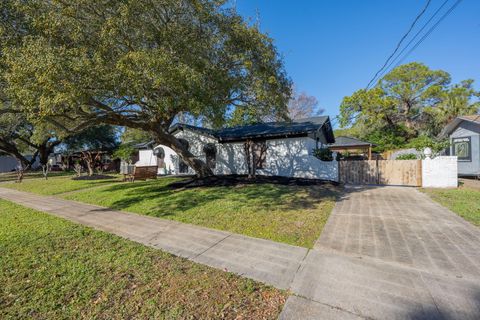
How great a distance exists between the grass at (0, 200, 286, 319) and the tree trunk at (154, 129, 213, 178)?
7.69 m

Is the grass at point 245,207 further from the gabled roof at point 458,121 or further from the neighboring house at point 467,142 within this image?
the gabled roof at point 458,121

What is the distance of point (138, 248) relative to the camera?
395 cm

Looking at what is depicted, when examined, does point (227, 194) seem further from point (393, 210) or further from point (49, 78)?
point (49, 78)

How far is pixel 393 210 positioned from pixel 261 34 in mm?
7495

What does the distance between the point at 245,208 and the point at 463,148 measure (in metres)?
15.9

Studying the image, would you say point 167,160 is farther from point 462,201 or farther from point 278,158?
point 462,201

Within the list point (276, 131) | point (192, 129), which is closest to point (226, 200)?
point (276, 131)

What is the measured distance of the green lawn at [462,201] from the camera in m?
5.59

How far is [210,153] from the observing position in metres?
16.8

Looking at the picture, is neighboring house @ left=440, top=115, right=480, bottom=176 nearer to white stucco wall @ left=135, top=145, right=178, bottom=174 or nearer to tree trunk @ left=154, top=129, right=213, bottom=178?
tree trunk @ left=154, top=129, right=213, bottom=178

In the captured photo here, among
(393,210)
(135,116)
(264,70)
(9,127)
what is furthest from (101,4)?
(9,127)

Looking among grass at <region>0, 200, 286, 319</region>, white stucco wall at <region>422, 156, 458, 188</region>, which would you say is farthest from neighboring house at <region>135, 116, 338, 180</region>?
grass at <region>0, 200, 286, 319</region>

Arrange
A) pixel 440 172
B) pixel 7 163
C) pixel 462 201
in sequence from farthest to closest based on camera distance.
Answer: pixel 7 163
pixel 440 172
pixel 462 201

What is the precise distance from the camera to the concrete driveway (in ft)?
7.77
